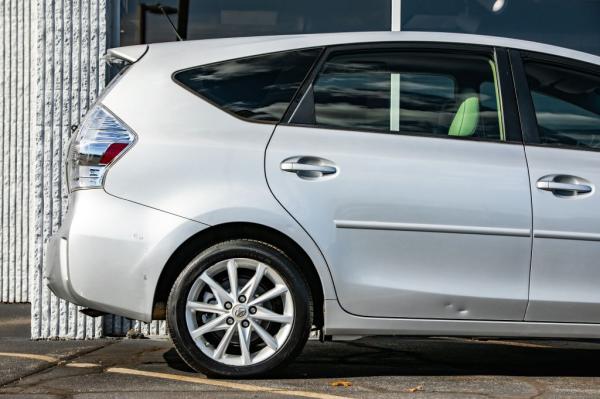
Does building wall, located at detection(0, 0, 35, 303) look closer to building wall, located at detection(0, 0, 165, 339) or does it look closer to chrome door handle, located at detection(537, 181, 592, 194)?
building wall, located at detection(0, 0, 165, 339)

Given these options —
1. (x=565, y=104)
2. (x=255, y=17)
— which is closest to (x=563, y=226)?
(x=565, y=104)

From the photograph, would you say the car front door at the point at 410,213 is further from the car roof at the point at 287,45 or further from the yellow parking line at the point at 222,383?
the yellow parking line at the point at 222,383

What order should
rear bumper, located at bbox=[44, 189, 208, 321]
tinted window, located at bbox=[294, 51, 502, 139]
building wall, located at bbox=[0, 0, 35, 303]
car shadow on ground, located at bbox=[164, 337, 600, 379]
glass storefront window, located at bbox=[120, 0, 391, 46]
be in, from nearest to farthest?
rear bumper, located at bbox=[44, 189, 208, 321] < tinted window, located at bbox=[294, 51, 502, 139] < car shadow on ground, located at bbox=[164, 337, 600, 379] < glass storefront window, located at bbox=[120, 0, 391, 46] < building wall, located at bbox=[0, 0, 35, 303]

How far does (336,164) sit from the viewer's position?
5902 millimetres

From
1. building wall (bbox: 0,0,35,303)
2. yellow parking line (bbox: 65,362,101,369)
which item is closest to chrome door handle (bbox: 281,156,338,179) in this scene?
yellow parking line (bbox: 65,362,101,369)

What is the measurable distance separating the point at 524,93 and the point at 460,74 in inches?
12.9

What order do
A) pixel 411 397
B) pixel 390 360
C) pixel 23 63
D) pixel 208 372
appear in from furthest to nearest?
pixel 23 63, pixel 390 360, pixel 208 372, pixel 411 397

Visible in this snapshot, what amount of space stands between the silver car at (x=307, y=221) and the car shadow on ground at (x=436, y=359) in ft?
1.42

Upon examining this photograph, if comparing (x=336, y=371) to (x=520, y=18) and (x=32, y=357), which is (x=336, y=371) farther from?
(x=520, y=18)

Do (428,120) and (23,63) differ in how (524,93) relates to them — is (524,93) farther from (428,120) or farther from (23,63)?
(23,63)

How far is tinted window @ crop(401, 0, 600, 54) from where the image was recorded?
27.2 feet

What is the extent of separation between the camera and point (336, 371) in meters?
6.41

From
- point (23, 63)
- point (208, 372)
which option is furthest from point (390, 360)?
point (23, 63)

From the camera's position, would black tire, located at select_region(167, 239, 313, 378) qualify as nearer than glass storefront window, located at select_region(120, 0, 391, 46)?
Yes
